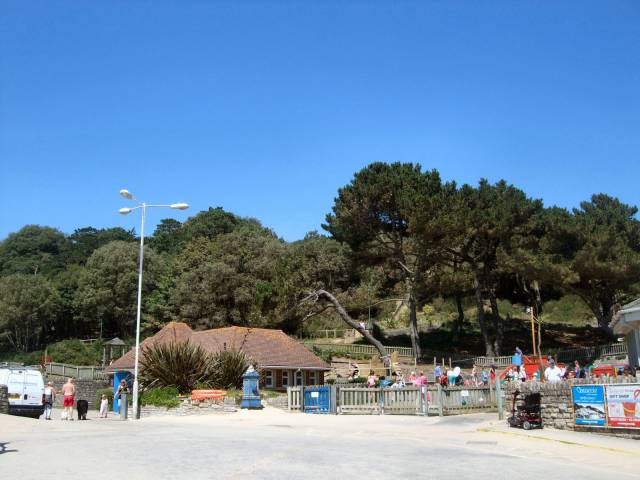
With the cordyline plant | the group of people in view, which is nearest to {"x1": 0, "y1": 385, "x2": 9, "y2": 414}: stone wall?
the group of people

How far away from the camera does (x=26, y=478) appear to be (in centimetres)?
927

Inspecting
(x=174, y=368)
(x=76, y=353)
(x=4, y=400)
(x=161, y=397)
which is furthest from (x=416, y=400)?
(x=76, y=353)

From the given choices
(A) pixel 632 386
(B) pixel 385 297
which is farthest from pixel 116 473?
(B) pixel 385 297

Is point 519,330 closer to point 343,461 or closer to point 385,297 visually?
point 385,297

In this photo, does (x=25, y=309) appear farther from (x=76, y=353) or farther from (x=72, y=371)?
(x=72, y=371)

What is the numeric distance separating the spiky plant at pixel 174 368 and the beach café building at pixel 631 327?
17230 mm

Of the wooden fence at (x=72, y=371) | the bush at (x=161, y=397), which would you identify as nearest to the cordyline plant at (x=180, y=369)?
the bush at (x=161, y=397)

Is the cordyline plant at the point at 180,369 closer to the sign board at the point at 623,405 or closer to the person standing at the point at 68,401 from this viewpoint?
the person standing at the point at 68,401

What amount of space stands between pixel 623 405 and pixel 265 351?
23.7 m

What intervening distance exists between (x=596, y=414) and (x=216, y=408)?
14.6 metres

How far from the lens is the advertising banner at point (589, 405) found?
16.3m

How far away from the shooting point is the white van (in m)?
23.0

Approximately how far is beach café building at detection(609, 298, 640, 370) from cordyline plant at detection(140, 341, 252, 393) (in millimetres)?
16779

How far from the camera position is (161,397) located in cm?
2556
